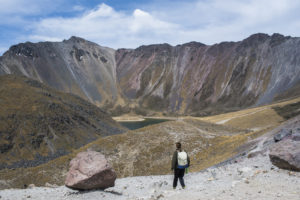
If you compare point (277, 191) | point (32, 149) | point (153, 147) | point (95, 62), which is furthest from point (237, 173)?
point (95, 62)

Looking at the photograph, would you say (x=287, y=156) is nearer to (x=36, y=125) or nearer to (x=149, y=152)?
(x=149, y=152)

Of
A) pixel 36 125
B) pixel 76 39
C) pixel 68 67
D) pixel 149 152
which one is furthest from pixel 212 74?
pixel 149 152

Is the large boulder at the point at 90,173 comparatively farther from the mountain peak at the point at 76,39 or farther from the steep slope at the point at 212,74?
the mountain peak at the point at 76,39

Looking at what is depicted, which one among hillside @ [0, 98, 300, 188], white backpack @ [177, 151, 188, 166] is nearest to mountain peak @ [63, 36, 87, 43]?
hillside @ [0, 98, 300, 188]

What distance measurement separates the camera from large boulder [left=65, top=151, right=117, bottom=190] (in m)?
12.4

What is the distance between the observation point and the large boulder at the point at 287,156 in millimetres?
11398

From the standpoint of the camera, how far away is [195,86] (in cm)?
14862

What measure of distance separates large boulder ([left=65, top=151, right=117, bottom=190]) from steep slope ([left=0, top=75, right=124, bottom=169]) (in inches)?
1093

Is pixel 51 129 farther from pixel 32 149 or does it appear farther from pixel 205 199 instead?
pixel 205 199

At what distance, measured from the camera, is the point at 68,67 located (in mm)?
154750

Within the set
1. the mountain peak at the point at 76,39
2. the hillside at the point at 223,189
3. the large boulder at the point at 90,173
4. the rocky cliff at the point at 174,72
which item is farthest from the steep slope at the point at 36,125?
the mountain peak at the point at 76,39

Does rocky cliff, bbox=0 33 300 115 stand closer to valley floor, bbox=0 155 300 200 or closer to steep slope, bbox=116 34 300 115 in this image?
steep slope, bbox=116 34 300 115

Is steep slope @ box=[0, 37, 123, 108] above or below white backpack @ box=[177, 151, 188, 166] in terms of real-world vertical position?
above

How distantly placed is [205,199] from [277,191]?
2608 mm
